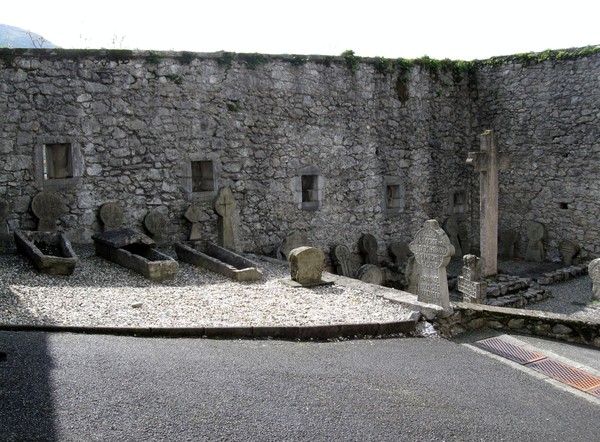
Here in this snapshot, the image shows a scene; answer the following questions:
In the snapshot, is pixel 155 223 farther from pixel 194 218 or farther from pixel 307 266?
pixel 307 266

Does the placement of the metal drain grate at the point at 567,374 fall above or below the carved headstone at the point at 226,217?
below

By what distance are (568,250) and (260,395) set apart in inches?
458

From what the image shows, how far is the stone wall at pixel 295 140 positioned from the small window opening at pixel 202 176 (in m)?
0.03

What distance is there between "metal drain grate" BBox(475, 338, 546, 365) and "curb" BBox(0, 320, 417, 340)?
88 cm

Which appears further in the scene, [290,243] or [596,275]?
[290,243]

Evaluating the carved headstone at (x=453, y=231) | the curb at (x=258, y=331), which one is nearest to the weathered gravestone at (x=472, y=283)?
the curb at (x=258, y=331)

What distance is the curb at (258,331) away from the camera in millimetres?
6648

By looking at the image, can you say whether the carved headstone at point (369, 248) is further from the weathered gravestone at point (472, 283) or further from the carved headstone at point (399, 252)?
the weathered gravestone at point (472, 283)

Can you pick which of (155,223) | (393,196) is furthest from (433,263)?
(393,196)

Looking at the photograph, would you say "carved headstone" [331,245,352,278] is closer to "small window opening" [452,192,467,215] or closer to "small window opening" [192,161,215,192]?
"small window opening" [192,161,215,192]

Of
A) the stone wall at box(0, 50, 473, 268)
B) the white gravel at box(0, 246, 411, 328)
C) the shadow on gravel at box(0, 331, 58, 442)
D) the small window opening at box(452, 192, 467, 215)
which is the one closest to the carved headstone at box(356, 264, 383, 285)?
the stone wall at box(0, 50, 473, 268)

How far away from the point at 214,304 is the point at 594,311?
21.9 ft

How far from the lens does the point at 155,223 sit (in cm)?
1188

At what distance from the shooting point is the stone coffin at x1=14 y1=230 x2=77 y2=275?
9094 mm
